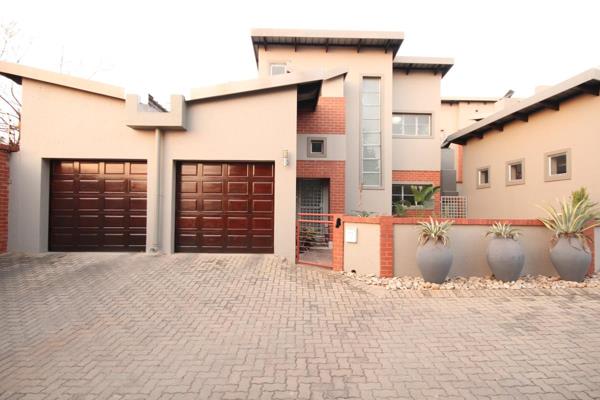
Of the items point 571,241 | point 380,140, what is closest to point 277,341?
point 571,241

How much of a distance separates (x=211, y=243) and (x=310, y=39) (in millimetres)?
8677

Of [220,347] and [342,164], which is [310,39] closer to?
[342,164]

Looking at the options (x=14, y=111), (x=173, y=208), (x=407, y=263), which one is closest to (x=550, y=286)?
(x=407, y=263)

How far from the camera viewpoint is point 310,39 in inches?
481

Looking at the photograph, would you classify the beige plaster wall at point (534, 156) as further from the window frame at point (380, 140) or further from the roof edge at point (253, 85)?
the roof edge at point (253, 85)

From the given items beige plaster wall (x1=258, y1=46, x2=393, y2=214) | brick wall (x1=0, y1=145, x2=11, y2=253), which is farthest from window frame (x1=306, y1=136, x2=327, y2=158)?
brick wall (x1=0, y1=145, x2=11, y2=253)

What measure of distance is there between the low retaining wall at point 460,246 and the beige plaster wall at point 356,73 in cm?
593

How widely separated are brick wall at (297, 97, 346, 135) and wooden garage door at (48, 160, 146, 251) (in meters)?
5.72

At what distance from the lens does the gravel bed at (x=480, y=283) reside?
5.96m

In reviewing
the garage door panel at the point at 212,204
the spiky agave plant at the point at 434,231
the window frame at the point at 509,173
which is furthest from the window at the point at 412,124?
the garage door panel at the point at 212,204

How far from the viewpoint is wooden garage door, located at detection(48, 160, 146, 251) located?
847 centimetres

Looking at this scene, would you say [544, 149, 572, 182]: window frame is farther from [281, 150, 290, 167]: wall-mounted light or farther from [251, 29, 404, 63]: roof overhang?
[281, 150, 290, 167]: wall-mounted light

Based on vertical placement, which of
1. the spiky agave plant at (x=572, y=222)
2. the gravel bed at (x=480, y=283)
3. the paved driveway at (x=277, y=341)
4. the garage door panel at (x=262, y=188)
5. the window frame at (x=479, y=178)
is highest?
the window frame at (x=479, y=178)

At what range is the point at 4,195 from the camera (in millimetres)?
8133
